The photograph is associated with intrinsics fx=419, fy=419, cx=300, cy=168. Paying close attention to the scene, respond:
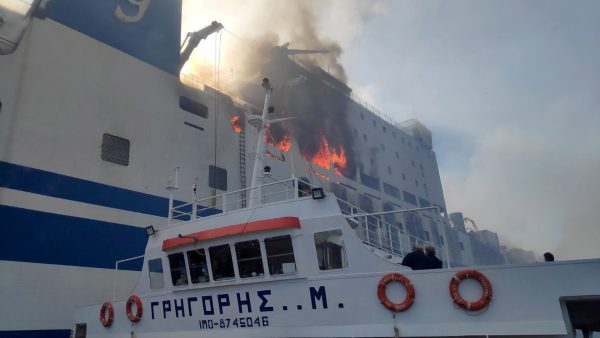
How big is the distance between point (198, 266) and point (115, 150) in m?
8.59

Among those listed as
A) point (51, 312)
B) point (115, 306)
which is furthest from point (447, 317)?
point (51, 312)

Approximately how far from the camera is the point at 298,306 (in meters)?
7.58

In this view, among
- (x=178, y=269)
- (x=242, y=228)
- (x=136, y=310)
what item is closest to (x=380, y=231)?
(x=242, y=228)

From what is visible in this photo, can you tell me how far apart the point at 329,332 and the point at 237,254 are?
2.32 m

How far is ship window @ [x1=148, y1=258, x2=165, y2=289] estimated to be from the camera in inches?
372

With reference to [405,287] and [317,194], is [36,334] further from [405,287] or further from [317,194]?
[405,287]

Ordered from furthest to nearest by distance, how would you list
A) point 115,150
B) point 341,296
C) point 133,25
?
1. point 133,25
2. point 115,150
3. point 341,296

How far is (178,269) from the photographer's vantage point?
29.8ft

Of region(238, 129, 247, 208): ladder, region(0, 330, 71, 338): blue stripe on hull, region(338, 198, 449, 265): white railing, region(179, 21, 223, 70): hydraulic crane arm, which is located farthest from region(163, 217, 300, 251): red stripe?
region(179, 21, 223, 70): hydraulic crane arm

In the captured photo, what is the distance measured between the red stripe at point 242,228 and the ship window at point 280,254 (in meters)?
0.28

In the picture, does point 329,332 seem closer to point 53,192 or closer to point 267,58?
point 53,192

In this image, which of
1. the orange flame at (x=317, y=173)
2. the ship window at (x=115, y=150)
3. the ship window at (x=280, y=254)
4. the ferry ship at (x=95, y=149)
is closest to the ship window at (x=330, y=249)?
the ship window at (x=280, y=254)

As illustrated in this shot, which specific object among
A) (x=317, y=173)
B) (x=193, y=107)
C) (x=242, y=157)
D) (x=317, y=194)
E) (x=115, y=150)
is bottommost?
(x=317, y=194)

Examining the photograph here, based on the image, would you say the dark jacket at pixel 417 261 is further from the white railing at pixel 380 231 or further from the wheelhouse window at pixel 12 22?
the wheelhouse window at pixel 12 22
